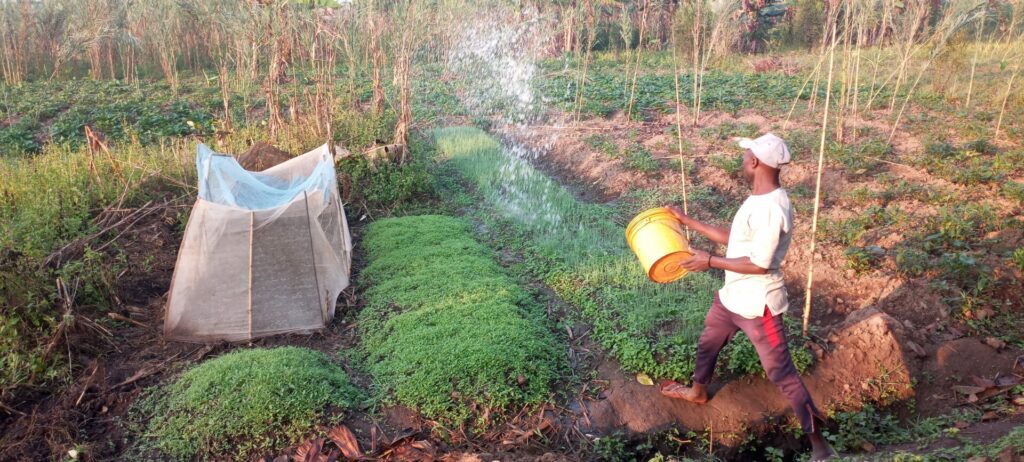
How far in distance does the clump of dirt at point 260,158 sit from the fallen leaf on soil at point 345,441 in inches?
169

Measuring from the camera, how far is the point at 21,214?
496cm

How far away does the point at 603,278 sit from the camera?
493 centimetres

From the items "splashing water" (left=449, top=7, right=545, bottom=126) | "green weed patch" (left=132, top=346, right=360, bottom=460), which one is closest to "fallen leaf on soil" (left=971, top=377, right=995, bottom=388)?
"green weed patch" (left=132, top=346, right=360, bottom=460)

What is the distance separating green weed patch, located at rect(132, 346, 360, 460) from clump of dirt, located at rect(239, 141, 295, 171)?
3.51m

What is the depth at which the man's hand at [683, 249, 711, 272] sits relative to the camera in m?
3.12

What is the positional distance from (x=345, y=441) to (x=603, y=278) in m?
2.33

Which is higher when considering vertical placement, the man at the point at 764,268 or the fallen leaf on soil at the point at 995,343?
the man at the point at 764,268

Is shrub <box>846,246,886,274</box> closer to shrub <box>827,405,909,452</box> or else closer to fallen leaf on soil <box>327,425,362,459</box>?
shrub <box>827,405,909,452</box>

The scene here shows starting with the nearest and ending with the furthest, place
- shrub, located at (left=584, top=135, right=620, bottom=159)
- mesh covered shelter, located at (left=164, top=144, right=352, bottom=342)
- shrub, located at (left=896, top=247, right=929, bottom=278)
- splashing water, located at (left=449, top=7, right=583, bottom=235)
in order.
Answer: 1. mesh covered shelter, located at (left=164, top=144, right=352, bottom=342)
2. shrub, located at (left=896, top=247, right=929, bottom=278)
3. splashing water, located at (left=449, top=7, right=583, bottom=235)
4. shrub, located at (left=584, top=135, right=620, bottom=159)

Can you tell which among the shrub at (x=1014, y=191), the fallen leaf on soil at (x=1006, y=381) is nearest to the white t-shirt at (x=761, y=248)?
the fallen leaf on soil at (x=1006, y=381)

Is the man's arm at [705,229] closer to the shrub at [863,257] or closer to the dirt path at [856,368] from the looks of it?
the dirt path at [856,368]

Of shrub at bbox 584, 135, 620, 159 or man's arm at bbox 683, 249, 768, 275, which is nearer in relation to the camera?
man's arm at bbox 683, 249, 768, 275

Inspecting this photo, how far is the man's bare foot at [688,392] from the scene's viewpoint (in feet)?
11.5

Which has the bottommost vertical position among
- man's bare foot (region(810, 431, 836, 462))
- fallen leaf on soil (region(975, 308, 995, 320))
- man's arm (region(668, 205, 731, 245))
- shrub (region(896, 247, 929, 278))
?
man's bare foot (region(810, 431, 836, 462))
